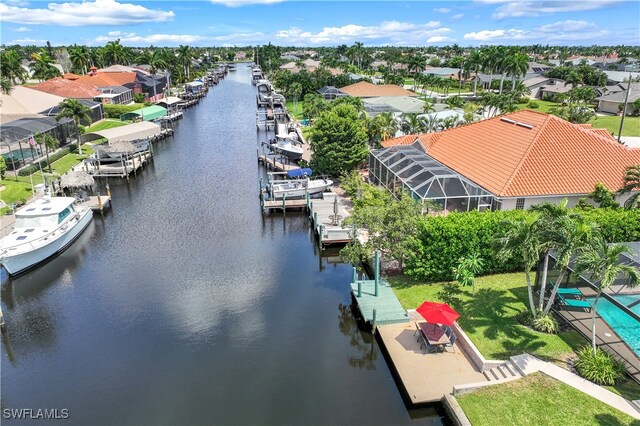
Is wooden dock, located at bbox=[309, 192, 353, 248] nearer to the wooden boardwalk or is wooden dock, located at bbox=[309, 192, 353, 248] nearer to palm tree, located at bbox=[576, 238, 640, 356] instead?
the wooden boardwalk

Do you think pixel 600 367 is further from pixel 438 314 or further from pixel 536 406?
pixel 438 314

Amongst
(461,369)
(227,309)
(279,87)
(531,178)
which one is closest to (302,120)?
(279,87)

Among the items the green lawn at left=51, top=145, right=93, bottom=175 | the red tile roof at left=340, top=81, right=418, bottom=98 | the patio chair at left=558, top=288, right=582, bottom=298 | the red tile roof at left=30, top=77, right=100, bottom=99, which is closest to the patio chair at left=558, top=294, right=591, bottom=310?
the patio chair at left=558, top=288, right=582, bottom=298

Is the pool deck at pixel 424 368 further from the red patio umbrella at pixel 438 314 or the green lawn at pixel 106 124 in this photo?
the green lawn at pixel 106 124

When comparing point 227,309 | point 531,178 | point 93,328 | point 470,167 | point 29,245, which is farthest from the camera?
point 470,167

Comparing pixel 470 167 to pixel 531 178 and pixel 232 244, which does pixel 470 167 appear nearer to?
pixel 531 178
